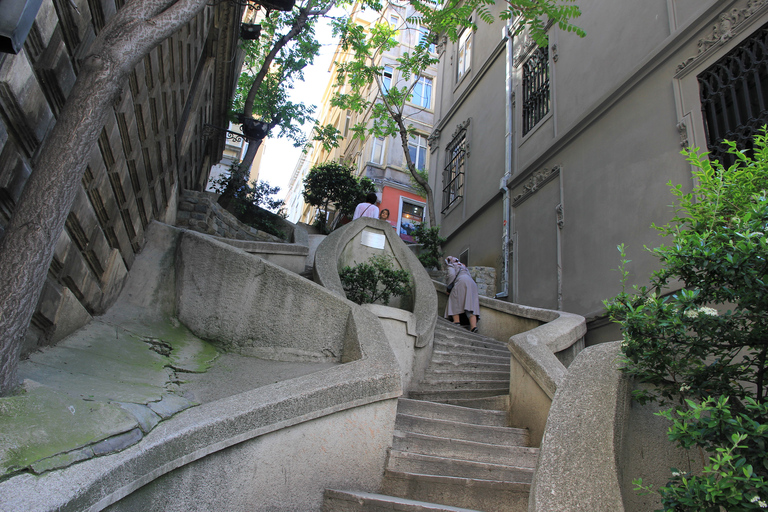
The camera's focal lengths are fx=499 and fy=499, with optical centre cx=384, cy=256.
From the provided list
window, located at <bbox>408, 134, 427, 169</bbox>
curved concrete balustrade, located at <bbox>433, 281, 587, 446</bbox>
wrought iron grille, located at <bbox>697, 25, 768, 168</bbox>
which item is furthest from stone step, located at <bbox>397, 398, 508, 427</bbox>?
window, located at <bbox>408, 134, 427, 169</bbox>

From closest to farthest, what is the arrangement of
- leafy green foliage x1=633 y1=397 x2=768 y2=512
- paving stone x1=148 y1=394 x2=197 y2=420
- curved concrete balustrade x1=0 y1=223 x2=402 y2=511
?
leafy green foliage x1=633 y1=397 x2=768 y2=512, curved concrete balustrade x1=0 y1=223 x2=402 y2=511, paving stone x1=148 y1=394 x2=197 y2=420

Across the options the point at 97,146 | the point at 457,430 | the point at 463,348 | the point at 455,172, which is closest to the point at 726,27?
the point at 463,348

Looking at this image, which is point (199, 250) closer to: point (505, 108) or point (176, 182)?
point (176, 182)

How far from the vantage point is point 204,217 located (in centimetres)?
946

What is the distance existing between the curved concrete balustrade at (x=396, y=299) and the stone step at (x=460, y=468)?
1.90 m

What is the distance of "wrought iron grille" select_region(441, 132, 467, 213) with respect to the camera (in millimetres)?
15438

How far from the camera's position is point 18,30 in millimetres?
2188

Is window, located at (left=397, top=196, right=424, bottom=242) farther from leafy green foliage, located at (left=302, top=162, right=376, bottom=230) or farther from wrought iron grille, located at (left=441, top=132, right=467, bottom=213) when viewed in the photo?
leafy green foliage, located at (left=302, top=162, right=376, bottom=230)

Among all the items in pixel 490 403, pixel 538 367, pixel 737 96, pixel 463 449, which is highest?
pixel 737 96

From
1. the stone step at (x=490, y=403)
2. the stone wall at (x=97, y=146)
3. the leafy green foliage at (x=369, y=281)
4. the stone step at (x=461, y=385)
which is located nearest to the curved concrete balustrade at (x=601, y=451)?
the stone step at (x=490, y=403)

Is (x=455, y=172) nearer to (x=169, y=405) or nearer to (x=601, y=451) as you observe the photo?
(x=169, y=405)

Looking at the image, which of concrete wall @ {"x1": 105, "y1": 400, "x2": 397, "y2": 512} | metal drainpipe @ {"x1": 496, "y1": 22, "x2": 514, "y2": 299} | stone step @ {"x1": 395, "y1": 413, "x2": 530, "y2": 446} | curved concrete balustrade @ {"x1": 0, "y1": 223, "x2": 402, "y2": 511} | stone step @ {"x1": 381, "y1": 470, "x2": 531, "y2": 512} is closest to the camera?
curved concrete balustrade @ {"x1": 0, "y1": 223, "x2": 402, "y2": 511}

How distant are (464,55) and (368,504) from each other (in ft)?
54.9

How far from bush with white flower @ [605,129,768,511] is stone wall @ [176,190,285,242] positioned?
7.95 metres
